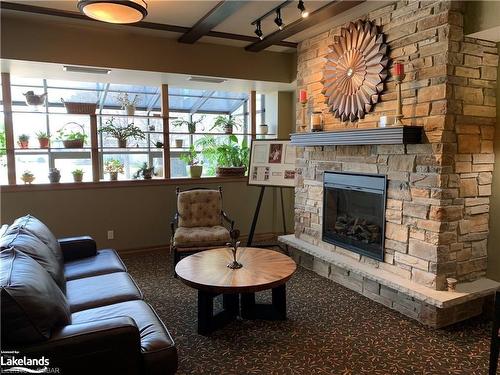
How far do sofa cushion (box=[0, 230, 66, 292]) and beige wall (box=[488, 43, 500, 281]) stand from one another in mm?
3514

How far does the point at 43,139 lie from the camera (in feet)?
14.7

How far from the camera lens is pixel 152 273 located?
420cm

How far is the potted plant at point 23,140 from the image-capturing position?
4.39 metres

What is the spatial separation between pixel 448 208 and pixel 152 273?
10.4 feet

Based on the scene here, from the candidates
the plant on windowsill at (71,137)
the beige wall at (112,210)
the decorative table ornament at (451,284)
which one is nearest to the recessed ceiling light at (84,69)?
the plant on windowsill at (71,137)

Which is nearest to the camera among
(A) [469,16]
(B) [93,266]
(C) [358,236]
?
(A) [469,16]

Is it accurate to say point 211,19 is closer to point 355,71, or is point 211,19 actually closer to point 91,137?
point 355,71

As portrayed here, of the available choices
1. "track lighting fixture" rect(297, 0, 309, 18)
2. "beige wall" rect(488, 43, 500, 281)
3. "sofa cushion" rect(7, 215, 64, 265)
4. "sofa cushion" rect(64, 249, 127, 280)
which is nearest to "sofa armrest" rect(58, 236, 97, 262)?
"sofa cushion" rect(64, 249, 127, 280)

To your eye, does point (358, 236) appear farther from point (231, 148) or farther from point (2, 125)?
point (2, 125)

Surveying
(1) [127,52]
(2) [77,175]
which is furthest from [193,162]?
(1) [127,52]

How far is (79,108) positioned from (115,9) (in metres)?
2.22

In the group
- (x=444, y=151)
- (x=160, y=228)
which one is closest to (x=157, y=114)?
(x=160, y=228)

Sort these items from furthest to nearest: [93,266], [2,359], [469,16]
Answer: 1. [93,266]
2. [469,16]
3. [2,359]

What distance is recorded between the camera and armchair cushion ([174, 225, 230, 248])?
13.3 feet
